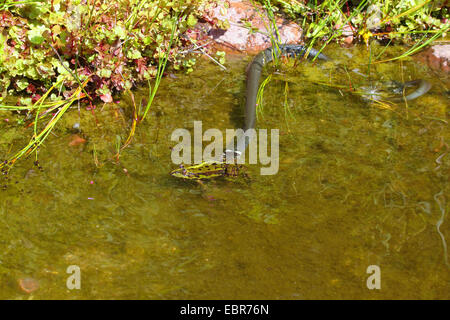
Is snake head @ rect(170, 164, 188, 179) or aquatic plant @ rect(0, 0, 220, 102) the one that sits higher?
aquatic plant @ rect(0, 0, 220, 102)

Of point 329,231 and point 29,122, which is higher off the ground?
point 29,122

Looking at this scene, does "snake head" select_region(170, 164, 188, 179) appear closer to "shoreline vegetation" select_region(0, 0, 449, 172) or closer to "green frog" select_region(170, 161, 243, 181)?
"green frog" select_region(170, 161, 243, 181)

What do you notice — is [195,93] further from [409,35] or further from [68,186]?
[409,35]

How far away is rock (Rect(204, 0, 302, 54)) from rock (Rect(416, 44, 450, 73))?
1186 millimetres


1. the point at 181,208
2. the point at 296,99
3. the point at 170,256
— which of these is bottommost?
the point at 170,256

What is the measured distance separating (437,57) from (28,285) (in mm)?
3909

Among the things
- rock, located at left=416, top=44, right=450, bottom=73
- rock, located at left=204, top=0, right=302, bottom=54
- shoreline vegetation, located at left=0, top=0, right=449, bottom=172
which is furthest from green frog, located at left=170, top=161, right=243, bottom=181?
rock, located at left=416, top=44, right=450, bottom=73

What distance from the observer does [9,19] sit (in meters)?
3.33

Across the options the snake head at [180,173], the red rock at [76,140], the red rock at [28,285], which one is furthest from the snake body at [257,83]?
the red rock at [28,285]

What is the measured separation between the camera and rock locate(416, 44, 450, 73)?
14.0 ft

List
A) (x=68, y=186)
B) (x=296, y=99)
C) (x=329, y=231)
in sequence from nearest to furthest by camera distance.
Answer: (x=329, y=231) → (x=68, y=186) → (x=296, y=99)
